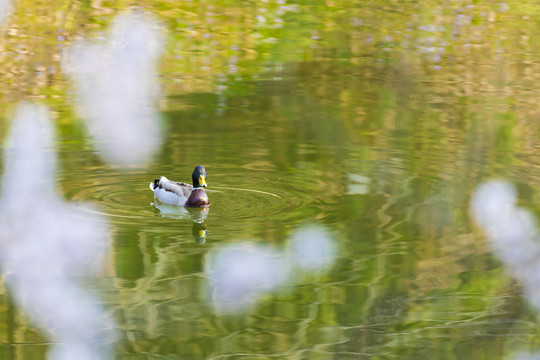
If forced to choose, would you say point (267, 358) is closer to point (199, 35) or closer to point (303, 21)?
point (199, 35)

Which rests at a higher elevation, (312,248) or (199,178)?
(199,178)

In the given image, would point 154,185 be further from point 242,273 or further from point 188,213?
point 242,273

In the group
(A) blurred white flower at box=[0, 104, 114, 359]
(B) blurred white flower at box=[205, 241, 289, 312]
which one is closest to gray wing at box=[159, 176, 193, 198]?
(A) blurred white flower at box=[0, 104, 114, 359]

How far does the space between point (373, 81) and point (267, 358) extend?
933 centimetres

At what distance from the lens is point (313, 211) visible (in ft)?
26.5

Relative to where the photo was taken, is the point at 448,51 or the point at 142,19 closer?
the point at 448,51

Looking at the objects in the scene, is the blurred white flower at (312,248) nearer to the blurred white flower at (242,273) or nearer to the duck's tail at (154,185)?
the blurred white flower at (242,273)

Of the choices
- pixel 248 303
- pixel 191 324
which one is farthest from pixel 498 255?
pixel 191 324

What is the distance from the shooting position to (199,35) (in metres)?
18.3

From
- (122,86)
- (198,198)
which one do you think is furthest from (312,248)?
(122,86)

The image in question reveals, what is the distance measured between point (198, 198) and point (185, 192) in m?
0.24

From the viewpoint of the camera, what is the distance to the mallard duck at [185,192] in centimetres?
826

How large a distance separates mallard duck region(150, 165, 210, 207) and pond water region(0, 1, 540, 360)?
9 centimetres

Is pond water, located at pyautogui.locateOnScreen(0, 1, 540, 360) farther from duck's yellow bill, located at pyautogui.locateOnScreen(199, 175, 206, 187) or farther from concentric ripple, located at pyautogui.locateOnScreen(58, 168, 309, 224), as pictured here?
duck's yellow bill, located at pyautogui.locateOnScreen(199, 175, 206, 187)
